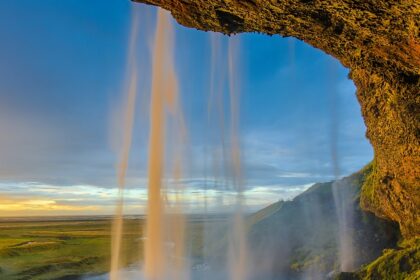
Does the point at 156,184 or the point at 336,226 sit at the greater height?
the point at 156,184

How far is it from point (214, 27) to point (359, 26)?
4.73 metres

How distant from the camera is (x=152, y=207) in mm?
28453

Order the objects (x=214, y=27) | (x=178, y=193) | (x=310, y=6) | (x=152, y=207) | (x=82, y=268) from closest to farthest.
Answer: (x=310, y=6)
(x=214, y=27)
(x=152, y=207)
(x=178, y=193)
(x=82, y=268)

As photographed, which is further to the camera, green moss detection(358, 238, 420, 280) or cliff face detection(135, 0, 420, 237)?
green moss detection(358, 238, 420, 280)

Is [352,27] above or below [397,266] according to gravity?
above

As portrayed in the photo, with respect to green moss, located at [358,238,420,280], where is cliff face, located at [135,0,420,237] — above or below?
above

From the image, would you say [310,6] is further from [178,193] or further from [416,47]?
[178,193]

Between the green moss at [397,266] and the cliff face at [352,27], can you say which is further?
the green moss at [397,266]

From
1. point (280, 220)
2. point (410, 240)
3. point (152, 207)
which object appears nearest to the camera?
point (410, 240)

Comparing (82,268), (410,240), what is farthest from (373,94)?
(82,268)

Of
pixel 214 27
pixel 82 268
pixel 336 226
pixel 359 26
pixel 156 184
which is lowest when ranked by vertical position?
pixel 82 268

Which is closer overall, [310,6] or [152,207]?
[310,6]

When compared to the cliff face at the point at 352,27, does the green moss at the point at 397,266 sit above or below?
below

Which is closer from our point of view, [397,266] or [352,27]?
[352,27]
